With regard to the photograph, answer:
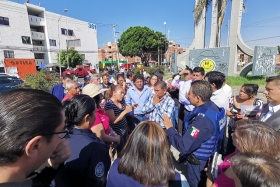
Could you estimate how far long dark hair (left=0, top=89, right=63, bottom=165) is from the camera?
2.27 feet

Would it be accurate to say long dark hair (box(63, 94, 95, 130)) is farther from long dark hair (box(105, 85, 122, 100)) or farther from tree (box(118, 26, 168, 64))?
tree (box(118, 26, 168, 64))

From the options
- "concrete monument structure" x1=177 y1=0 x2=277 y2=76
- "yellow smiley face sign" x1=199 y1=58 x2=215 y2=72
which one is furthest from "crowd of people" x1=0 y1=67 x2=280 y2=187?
"concrete monument structure" x1=177 y1=0 x2=277 y2=76

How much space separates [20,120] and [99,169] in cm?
86

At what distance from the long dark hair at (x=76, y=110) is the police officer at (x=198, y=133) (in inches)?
38.6

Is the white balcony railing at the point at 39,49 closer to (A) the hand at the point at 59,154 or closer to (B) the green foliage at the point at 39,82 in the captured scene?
(B) the green foliage at the point at 39,82

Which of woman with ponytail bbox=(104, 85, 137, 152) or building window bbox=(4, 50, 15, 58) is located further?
building window bbox=(4, 50, 15, 58)

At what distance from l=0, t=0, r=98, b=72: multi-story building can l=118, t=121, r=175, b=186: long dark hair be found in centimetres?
2275

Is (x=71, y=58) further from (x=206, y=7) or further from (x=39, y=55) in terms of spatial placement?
(x=206, y=7)

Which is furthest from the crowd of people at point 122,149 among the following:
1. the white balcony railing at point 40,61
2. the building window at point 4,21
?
the white balcony railing at point 40,61

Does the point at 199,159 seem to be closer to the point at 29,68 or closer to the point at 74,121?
the point at 74,121

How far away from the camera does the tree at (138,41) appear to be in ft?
119

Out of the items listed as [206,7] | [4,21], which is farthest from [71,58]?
[206,7]

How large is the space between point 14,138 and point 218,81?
319 centimetres

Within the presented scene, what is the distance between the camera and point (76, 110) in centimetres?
159
